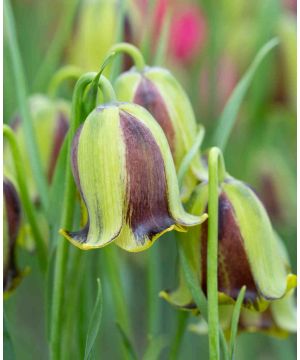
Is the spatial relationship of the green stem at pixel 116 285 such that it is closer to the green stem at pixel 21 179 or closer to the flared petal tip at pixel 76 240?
the green stem at pixel 21 179

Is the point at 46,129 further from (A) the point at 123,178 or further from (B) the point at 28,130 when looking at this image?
(A) the point at 123,178

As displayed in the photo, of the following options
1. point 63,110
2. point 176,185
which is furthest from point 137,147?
point 63,110

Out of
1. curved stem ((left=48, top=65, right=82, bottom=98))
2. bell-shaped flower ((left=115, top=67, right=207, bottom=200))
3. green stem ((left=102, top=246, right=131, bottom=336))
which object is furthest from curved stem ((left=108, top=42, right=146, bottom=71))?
green stem ((left=102, top=246, right=131, bottom=336))

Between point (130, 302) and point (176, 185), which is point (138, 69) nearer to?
point (176, 185)

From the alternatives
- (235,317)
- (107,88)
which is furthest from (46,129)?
(235,317)

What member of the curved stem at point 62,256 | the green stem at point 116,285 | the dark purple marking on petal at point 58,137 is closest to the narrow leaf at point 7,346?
the curved stem at point 62,256

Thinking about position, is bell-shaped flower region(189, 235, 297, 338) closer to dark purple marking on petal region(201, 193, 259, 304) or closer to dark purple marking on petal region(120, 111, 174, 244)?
dark purple marking on petal region(201, 193, 259, 304)
